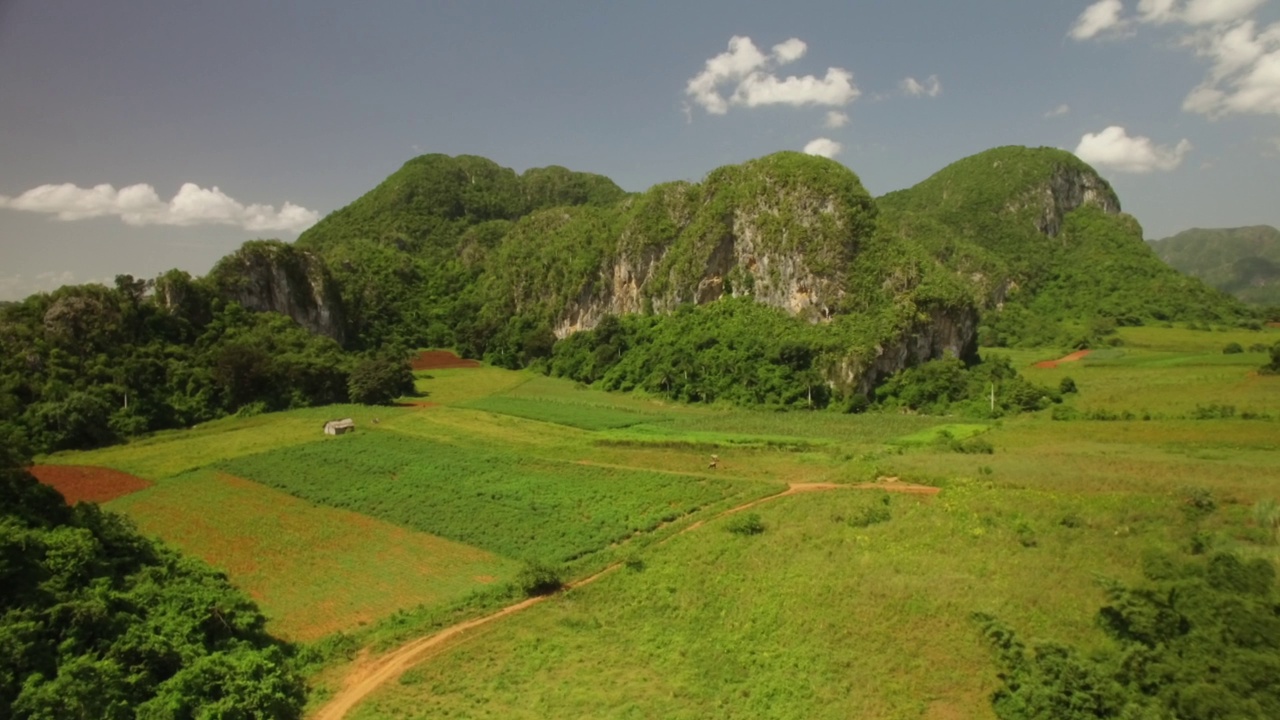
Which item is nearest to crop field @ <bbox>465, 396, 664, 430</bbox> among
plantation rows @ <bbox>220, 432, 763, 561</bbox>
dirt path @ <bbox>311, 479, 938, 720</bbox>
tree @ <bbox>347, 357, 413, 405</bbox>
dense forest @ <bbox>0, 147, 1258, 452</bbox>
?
tree @ <bbox>347, 357, 413, 405</bbox>

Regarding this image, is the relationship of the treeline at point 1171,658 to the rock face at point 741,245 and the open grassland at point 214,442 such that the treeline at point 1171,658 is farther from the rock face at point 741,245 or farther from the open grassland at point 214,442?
the rock face at point 741,245

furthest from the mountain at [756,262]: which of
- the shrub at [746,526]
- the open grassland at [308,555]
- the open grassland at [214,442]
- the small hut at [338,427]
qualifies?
the open grassland at [308,555]

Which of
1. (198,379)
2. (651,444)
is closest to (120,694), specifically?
(651,444)

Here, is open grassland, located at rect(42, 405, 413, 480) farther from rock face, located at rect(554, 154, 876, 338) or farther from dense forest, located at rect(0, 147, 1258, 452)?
rock face, located at rect(554, 154, 876, 338)

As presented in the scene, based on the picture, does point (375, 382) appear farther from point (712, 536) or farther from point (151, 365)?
point (712, 536)

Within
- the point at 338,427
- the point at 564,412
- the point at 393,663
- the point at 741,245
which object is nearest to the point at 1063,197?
the point at 741,245

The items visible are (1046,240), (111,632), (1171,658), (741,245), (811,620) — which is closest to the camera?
(1171,658)
